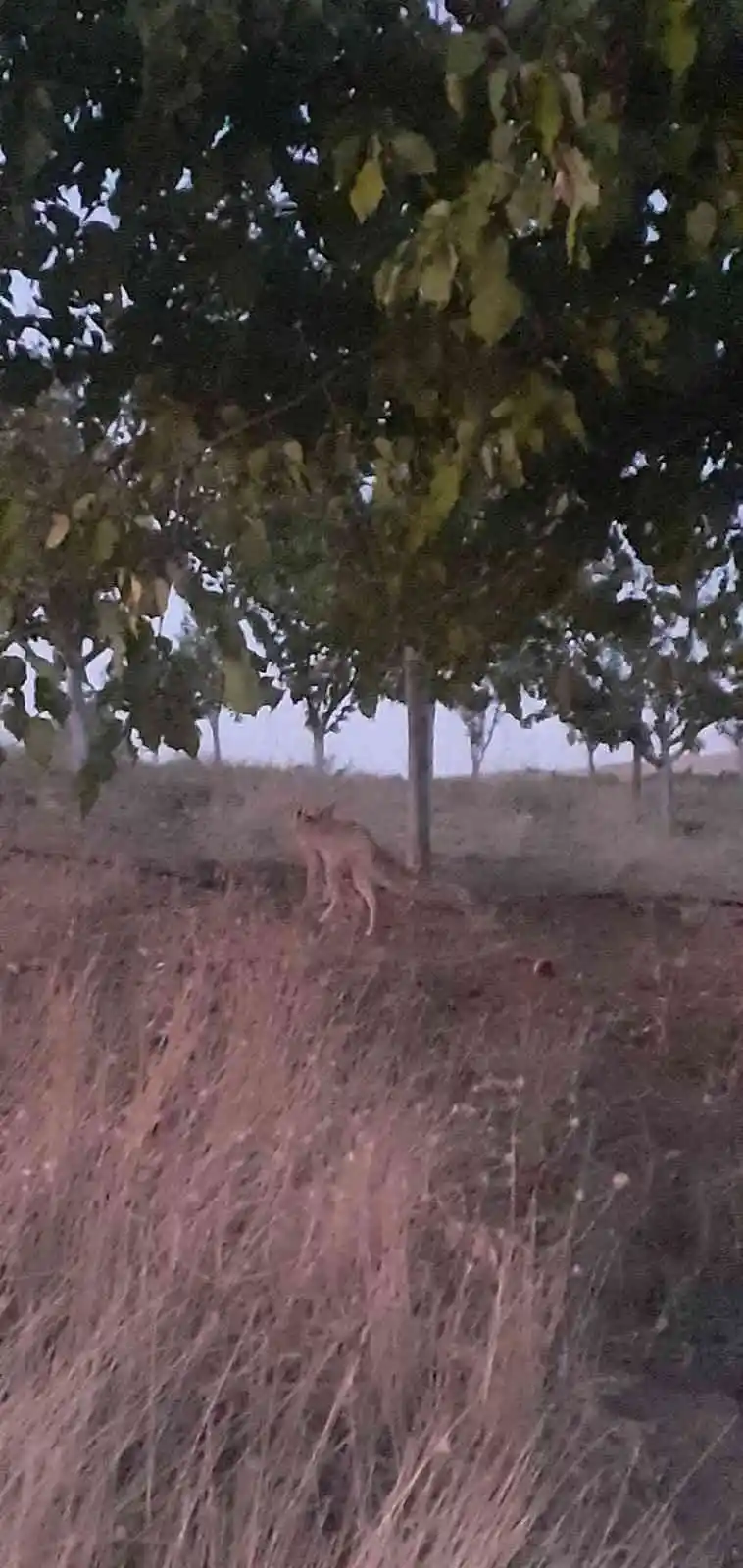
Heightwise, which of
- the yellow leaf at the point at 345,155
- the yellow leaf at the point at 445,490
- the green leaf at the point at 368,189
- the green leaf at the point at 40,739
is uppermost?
the yellow leaf at the point at 345,155

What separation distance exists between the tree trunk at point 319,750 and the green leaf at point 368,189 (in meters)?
7.90

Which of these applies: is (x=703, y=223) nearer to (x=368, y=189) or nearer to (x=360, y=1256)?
(x=368, y=189)

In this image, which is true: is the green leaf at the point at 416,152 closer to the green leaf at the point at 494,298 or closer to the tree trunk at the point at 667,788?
the green leaf at the point at 494,298

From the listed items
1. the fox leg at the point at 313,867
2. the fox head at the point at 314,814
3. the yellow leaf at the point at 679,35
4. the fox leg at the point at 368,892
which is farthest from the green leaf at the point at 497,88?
the fox head at the point at 314,814

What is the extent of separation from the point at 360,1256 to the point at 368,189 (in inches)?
78.4

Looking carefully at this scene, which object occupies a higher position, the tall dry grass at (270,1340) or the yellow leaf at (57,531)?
the yellow leaf at (57,531)

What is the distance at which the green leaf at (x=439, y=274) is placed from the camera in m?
2.55

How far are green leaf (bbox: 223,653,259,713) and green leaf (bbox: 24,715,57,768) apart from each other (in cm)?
45

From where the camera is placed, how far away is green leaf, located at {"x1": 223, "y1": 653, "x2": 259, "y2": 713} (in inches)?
83.1

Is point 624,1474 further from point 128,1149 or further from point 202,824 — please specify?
point 202,824

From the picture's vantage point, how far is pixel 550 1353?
8.81 feet

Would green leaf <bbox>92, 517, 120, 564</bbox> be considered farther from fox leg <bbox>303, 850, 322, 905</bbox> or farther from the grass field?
fox leg <bbox>303, 850, 322, 905</bbox>

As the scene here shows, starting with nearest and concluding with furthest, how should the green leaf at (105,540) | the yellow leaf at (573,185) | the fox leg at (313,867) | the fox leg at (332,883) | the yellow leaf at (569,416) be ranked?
the yellow leaf at (573,185) < the green leaf at (105,540) < the yellow leaf at (569,416) < the fox leg at (332,883) < the fox leg at (313,867)

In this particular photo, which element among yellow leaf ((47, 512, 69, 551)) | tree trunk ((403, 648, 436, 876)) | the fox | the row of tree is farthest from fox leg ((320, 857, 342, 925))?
yellow leaf ((47, 512, 69, 551))
